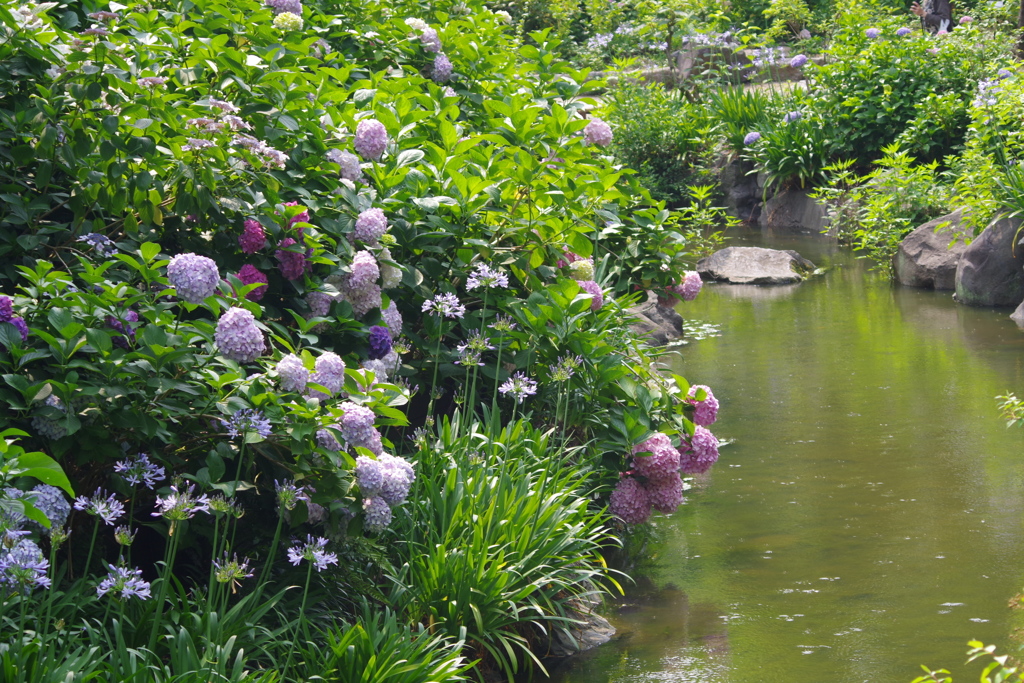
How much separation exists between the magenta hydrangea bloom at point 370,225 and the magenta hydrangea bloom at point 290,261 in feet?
0.78

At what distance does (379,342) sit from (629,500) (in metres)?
1.25

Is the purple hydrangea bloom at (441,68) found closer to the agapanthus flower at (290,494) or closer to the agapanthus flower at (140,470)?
the agapanthus flower at (290,494)

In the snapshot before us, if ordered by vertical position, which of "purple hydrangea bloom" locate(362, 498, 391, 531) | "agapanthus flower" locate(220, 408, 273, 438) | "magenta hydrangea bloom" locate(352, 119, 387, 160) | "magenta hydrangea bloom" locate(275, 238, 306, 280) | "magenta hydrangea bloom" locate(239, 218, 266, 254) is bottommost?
"purple hydrangea bloom" locate(362, 498, 391, 531)

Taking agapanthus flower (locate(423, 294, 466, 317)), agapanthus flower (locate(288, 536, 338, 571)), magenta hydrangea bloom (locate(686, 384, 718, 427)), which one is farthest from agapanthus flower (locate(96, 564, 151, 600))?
magenta hydrangea bloom (locate(686, 384, 718, 427))

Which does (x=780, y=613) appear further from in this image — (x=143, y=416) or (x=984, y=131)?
(x=984, y=131)

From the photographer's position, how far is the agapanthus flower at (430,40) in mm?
4984

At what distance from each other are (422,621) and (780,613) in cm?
128

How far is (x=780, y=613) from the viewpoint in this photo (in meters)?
3.43

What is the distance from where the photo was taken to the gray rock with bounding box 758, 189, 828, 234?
11289 mm

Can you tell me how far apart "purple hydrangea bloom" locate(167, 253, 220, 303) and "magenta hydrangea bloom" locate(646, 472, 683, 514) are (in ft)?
6.48

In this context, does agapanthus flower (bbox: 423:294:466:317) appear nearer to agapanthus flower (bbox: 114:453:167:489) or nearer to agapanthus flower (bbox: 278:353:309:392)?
agapanthus flower (bbox: 278:353:309:392)

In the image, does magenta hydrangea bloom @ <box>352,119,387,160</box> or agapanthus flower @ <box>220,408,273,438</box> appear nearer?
agapanthus flower @ <box>220,408,273,438</box>

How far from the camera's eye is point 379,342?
10.3 ft

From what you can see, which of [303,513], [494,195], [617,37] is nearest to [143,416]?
[303,513]
